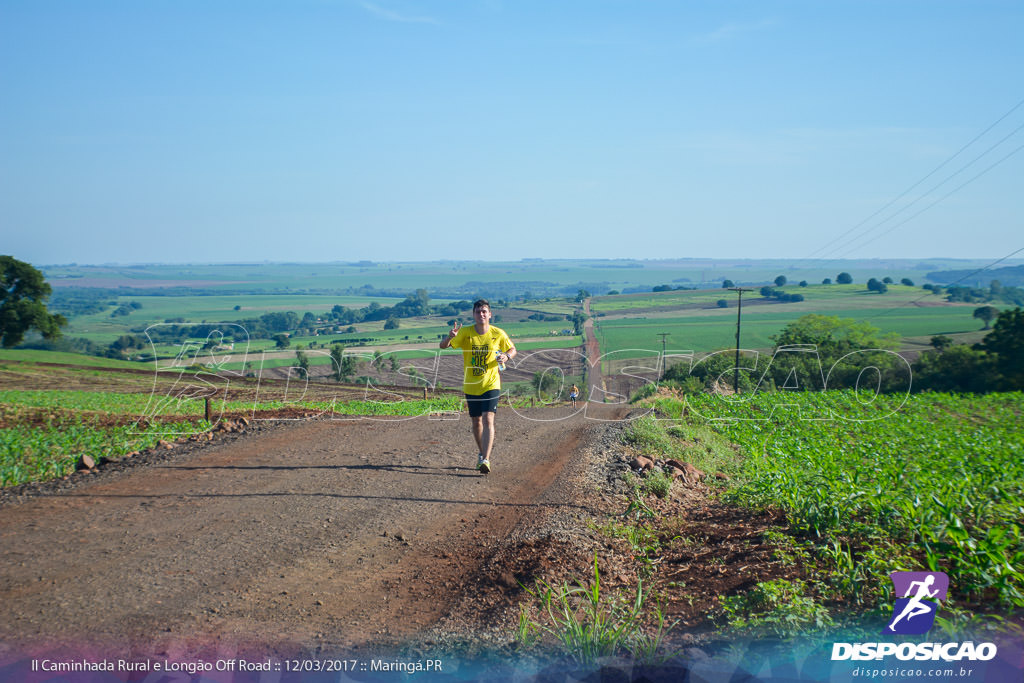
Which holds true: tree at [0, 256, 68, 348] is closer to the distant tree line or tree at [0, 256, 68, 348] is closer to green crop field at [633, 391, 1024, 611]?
the distant tree line

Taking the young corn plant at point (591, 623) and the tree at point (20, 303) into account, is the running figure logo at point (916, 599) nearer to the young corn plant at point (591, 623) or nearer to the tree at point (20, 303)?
the young corn plant at point (591, 623)

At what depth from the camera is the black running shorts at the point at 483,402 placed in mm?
8617

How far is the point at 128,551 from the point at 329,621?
230 cm

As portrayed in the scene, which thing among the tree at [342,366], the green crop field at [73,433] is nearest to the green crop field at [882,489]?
the green crop field at [73,433]

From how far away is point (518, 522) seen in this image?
6.66m

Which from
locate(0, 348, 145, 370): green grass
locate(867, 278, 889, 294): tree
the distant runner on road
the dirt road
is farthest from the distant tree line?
locate(867, 278, 889, 294): tree

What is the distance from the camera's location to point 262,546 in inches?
231

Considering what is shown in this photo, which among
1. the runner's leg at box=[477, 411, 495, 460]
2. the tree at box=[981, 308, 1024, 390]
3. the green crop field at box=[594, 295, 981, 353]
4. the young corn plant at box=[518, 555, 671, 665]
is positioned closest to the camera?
the young corn plant at box=[518, 555, 671, 665]

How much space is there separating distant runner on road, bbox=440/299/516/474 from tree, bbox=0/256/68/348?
144ft

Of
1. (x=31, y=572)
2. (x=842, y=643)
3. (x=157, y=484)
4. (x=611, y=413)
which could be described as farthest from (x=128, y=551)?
(x=611, y=413)

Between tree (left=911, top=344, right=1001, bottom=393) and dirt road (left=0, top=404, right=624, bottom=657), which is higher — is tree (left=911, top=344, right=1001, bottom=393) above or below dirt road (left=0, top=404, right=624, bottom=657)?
below

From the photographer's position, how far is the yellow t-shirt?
859 centimetres

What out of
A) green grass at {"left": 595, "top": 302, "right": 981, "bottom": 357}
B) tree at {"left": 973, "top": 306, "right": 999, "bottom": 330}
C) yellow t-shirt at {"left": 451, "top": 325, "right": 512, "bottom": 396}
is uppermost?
yellow t-shirt at {"left": 451, "top": 325, "right": 512, "bottom": 396}

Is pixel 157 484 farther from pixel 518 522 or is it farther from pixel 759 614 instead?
pixel 759 614
